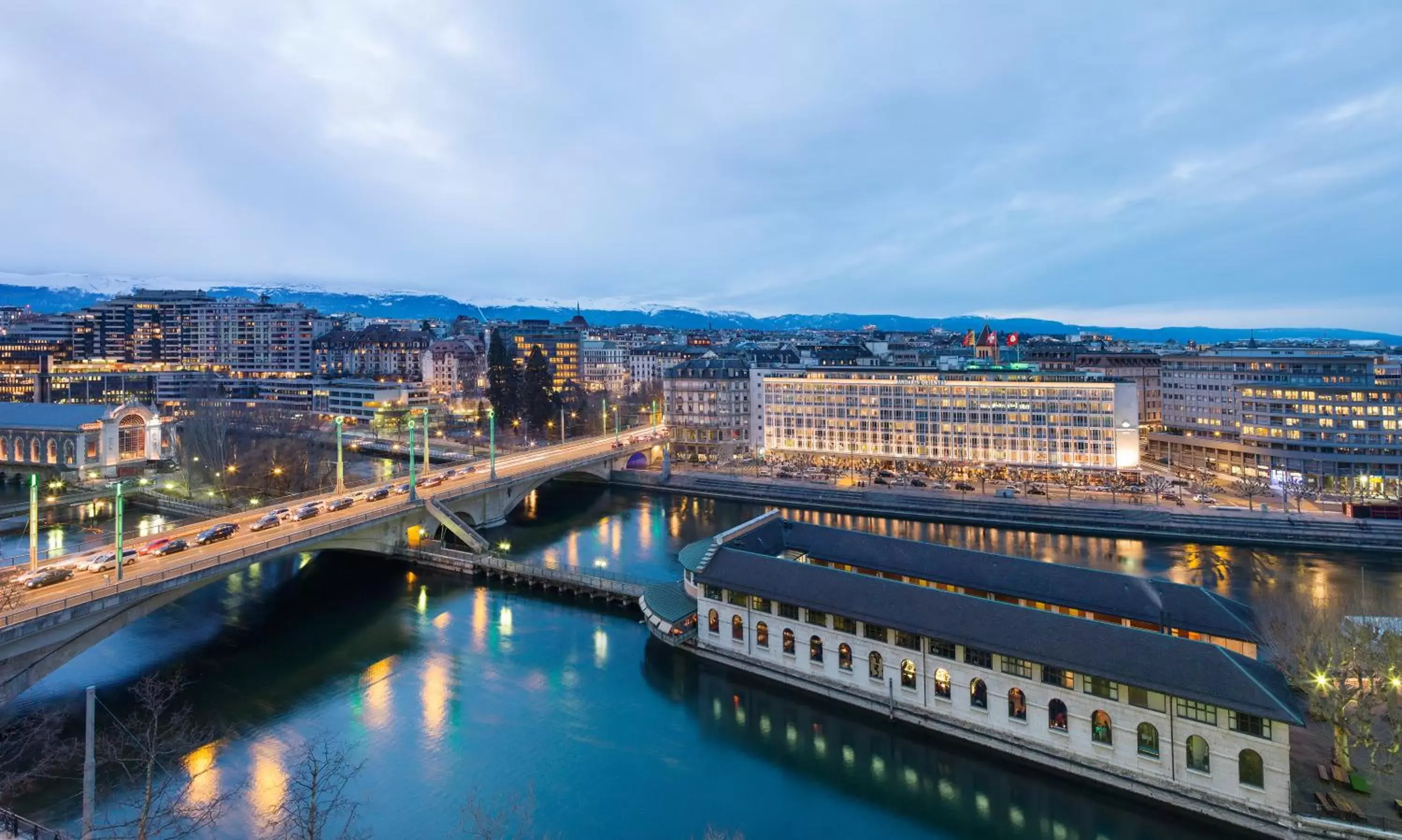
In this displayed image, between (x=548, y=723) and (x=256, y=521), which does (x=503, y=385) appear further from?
(x=548, y=723)

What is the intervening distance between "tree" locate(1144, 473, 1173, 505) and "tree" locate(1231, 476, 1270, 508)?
435 cm

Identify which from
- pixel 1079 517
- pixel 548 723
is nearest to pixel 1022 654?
pixel 548 723

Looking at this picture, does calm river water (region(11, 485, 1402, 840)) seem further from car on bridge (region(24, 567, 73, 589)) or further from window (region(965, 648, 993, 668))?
car on bridge (region(24, 567, 73, 589))

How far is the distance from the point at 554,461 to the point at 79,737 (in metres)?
39.9

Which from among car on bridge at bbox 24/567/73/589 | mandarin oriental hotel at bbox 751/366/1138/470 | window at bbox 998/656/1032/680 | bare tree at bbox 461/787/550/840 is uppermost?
mandarin oriental hotel at bbox 751/366/1138/470

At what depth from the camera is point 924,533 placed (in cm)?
5053

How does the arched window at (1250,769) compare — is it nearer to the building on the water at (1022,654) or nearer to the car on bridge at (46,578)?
the building on the water at (1022,654)

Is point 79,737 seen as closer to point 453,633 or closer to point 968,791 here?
point 453,633

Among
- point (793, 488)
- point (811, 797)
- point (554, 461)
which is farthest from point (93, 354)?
point (811, 797)

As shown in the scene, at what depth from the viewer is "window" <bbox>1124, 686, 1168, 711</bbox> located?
1983 cm

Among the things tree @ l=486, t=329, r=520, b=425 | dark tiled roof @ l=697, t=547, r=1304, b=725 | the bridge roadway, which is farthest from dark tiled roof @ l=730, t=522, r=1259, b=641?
tree @ l=486, t=329, r=520, b=425

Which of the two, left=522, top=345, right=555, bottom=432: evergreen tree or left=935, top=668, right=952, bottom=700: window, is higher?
left=522, top=345, right=555, bottom=432: evergreen tree

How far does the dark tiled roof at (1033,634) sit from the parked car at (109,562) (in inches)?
898

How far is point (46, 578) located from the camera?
27141 millimetres
